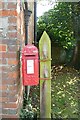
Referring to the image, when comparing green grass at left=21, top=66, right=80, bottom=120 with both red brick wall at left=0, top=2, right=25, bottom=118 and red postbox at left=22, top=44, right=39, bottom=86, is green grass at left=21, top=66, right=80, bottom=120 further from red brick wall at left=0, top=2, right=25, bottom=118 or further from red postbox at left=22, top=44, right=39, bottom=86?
red postbox at left=22, top=44, right=39, bottom=86

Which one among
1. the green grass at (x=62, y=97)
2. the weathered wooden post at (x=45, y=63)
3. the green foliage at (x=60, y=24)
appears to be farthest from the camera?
the green foliage at (x=60, y=24)

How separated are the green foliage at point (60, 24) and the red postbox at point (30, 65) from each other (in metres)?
5.49

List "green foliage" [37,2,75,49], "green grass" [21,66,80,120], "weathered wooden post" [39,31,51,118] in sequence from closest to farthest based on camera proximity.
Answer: "weathered wooden post" [39,31,51,118]
"green grass" [21,66,80,120]
"green foliage" [37,2,75,49]

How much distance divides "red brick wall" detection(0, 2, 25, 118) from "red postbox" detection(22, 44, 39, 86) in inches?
4.0

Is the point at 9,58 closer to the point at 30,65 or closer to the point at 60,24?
the point at 30,65

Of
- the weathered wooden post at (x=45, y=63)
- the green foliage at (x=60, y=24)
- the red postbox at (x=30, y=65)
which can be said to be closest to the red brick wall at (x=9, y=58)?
the red postbox at (x=30, y=65)

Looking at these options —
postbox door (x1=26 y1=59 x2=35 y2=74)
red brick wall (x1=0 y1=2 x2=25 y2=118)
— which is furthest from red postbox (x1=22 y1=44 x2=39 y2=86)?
red brick wall (x1=0 y1=2 x2=25 y2=118)

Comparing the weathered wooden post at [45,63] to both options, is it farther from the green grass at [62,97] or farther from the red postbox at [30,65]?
the green grass at [62,97]

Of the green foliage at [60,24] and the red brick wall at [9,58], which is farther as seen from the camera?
the green foliage at [60,24]

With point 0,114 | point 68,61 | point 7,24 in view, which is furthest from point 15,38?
point 68,61

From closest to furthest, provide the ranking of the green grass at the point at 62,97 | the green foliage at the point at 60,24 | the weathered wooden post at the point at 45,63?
the weathered wooden post at the point at 45,63 → the green grass at the point at 62,97 → the green foliage at the point at 60,24

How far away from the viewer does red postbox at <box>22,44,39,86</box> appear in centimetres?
290

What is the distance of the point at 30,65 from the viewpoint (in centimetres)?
291

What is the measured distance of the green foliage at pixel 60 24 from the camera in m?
8.21
